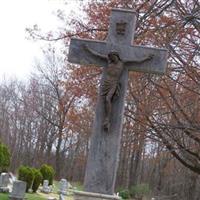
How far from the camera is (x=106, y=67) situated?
738 centimetres

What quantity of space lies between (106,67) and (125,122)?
39.5ft

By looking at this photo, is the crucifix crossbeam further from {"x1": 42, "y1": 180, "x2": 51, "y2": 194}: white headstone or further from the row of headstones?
{"x1": 42, "y1": 180, "x2": 51, "y2": 194}: white headstone

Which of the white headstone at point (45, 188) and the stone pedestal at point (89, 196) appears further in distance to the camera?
the white headstone at point (45, 188)

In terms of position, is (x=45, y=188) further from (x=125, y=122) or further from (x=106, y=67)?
(x=106, y=67)

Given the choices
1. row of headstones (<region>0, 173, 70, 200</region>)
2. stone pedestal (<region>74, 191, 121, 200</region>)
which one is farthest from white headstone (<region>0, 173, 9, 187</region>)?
stone pedestal (<region>74, 191, 121, 200</region>)

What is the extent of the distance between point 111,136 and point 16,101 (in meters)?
56.6

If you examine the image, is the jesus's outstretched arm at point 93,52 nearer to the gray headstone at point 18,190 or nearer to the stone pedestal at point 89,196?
the stone pedestal at point 89,196

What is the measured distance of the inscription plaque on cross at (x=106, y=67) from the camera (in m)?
6.88

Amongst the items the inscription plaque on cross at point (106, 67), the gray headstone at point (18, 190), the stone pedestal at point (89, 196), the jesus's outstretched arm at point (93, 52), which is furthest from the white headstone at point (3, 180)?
the stone pedestal at point (89, 196)

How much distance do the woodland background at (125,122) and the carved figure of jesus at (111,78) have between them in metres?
3.27

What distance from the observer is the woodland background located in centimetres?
1498

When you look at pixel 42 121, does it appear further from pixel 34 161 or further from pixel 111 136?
pixel 111 136

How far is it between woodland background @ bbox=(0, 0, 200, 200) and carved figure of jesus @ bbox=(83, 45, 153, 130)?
3265 mm

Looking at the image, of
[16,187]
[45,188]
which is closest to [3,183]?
[16,187]
